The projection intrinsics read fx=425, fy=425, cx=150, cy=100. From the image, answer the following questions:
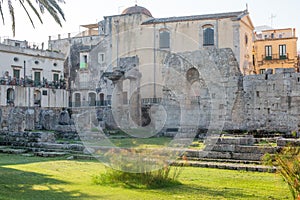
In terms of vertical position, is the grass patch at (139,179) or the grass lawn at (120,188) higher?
the grass patch at (139,179)

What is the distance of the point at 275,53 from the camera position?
1842 inches

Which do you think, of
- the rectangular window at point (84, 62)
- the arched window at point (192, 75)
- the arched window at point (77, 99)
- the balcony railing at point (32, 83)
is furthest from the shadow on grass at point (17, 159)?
the rectangular window at point (84, 62)

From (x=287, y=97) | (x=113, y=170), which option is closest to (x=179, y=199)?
(x=113, y=170)

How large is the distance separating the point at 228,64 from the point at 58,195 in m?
15.1

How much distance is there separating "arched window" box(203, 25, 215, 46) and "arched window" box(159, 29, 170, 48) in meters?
3.44

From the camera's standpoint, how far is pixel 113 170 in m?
9.52

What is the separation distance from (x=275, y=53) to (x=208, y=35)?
11422 millimetres

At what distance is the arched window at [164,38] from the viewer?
40.0m

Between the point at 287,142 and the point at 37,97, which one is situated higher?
the point at 37,97

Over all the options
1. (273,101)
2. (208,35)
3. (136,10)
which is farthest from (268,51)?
(273,101)

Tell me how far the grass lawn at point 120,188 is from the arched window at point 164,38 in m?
28.6

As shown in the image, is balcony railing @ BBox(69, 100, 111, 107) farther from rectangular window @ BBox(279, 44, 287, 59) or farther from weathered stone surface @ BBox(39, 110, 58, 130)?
rectangular window @ BBox(279, 44, 287, 59)

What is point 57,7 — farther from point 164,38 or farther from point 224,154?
point 164,38

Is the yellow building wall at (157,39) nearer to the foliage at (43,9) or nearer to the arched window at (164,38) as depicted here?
the arched window at (164,38)
